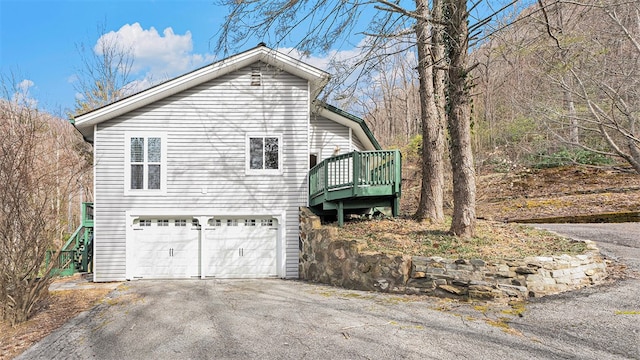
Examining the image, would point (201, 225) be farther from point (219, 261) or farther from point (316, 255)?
point (316, 255)

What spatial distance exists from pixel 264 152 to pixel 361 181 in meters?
3.41

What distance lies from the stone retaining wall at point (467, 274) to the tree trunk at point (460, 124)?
1.54 m

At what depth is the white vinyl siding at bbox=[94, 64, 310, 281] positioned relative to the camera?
10.7m

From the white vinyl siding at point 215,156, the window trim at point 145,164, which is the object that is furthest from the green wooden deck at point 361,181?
the window trim at point 145,164

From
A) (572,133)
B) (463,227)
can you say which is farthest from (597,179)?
(463,227)

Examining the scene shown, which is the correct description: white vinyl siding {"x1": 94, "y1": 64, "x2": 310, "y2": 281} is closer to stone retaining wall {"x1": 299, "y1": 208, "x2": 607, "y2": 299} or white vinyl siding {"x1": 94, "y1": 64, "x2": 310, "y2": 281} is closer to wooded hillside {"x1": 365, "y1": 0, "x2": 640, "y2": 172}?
stone retaining wall {"x1": 299, "y1": 208, "x2": 607, "y2": 299}

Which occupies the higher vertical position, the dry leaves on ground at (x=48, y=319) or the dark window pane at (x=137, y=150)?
the dark window pane at (x=137, y=150)

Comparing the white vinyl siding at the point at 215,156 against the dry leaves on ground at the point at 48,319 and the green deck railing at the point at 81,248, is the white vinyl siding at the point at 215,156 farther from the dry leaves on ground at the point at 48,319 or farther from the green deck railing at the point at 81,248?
the green deck railing at the point at 81,248

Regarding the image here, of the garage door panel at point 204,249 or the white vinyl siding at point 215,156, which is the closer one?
the white vinyl siding at point 215,156

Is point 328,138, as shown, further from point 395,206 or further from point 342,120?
point 395,206

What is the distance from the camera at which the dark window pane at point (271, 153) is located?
11.2 metres

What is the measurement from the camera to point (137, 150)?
1091cm

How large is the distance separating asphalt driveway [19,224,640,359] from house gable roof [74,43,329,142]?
5.71 metres

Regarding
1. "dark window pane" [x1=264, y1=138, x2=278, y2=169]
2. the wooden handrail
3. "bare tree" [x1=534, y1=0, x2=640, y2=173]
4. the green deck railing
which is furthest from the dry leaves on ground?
"bare tree" [x1=534, y1=0, x2=640, y2=173]
